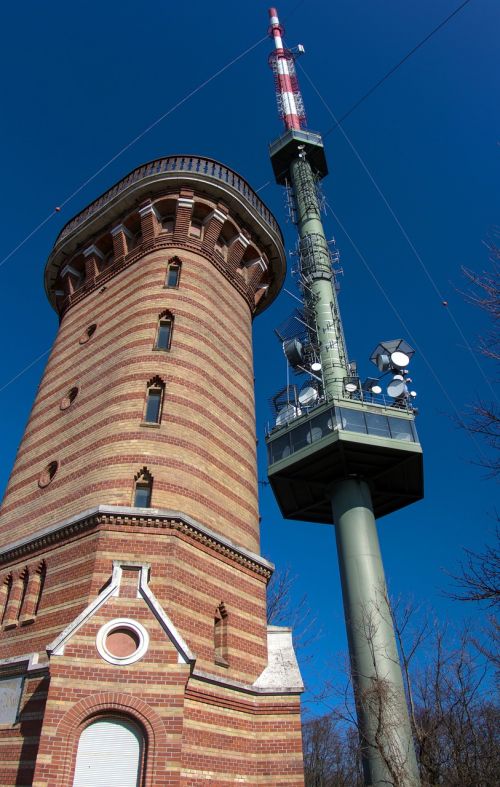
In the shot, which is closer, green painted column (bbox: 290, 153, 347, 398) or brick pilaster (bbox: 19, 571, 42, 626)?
brick pilaster (bbox: 19, 571, 42, 626)

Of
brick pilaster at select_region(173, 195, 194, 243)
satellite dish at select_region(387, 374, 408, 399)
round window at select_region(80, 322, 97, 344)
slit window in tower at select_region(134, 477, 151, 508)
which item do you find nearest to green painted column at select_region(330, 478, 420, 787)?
satellite dish at select_region(387, 374, 408, 399)

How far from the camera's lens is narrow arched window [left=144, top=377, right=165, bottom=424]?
16531mm

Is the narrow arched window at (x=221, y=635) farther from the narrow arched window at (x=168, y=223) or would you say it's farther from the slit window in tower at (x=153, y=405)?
the narrow arched window at (x=168, y=223)

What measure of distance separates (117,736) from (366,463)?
17200 millimetres

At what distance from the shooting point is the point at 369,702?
59.0 feet

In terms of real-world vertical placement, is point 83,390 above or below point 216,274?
below

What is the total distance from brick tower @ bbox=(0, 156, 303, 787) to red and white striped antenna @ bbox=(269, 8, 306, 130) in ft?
65.9

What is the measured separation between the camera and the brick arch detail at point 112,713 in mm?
10547

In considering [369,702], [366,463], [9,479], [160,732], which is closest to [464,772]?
[369,702]

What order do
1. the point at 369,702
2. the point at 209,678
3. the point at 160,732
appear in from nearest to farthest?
the point at 160,732
the point at 209,678
the point at 369,702

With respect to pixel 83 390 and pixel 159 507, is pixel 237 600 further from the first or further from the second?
pixel 83 390

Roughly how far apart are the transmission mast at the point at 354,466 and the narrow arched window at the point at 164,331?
9528mm

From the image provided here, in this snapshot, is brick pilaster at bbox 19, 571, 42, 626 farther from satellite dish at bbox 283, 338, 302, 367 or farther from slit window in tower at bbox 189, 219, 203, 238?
satellite dish at bbox 283, 338, 302, 367

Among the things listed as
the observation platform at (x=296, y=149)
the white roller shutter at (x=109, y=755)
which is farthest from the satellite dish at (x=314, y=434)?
the observation platform at (x=296, y=149)
